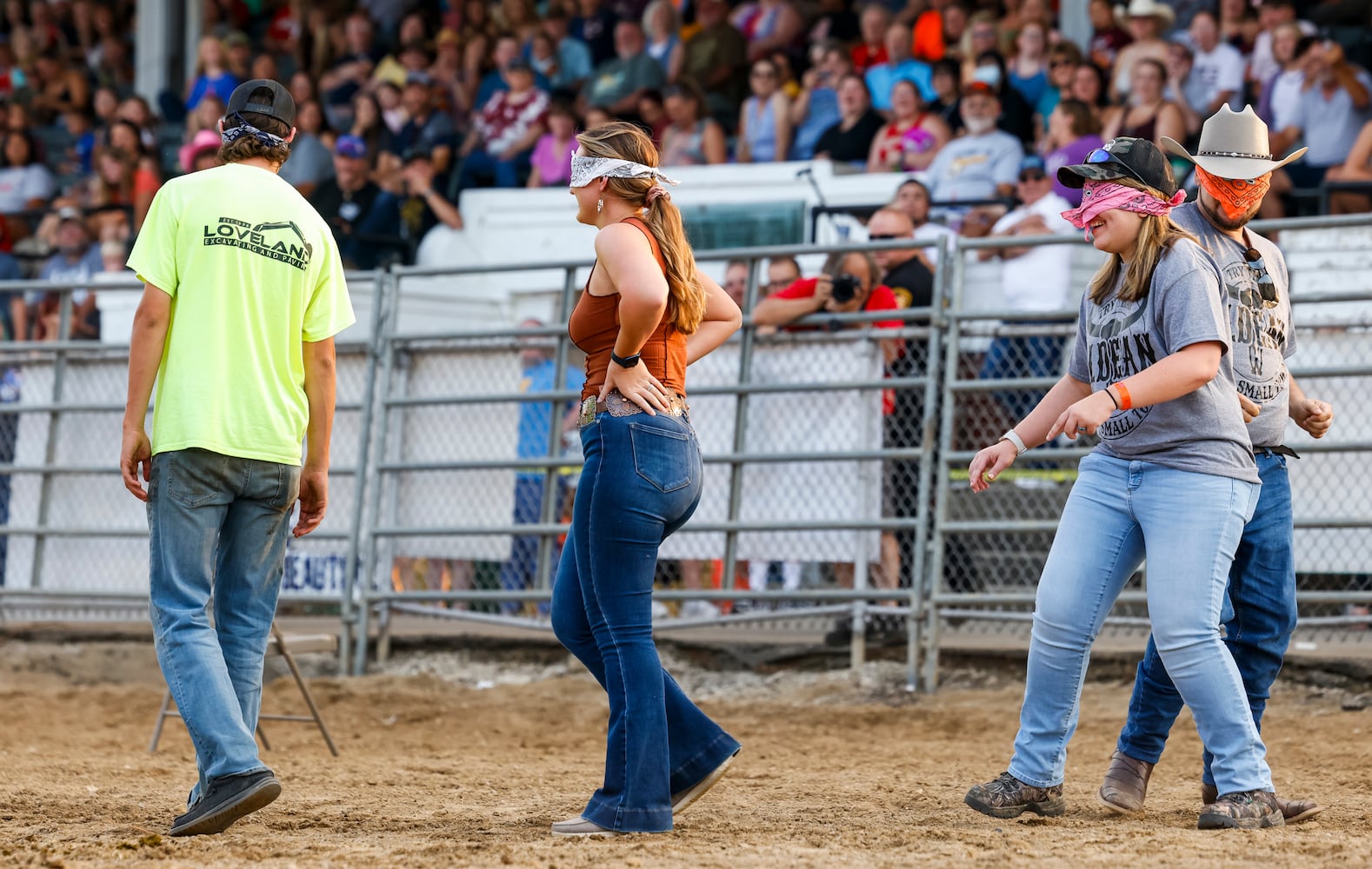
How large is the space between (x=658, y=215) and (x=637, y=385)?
48 cm

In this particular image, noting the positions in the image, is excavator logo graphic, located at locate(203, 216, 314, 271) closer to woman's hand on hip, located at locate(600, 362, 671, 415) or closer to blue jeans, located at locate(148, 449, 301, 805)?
blue jeans, located at locate(148, 449, 301, 805)

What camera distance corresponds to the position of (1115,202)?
4188 millimetres

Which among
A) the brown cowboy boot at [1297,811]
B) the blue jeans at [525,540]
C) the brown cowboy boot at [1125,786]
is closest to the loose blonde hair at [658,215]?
the brown cowboy boot at [1125,786]

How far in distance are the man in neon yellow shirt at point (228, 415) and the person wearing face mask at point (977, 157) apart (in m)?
6.83

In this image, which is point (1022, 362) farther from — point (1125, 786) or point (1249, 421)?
point (1125, 786)

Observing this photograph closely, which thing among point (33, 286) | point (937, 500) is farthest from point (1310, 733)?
point (33, 286)

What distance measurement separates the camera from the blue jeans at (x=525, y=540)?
346 inches

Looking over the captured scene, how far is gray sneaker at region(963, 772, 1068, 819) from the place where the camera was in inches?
171

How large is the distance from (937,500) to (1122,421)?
3.57 metres

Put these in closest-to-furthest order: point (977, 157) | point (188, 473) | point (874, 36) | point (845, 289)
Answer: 1. point (188, 473)
2. point (845, 289)
3. point (977, 157)
4. point (874, 36)

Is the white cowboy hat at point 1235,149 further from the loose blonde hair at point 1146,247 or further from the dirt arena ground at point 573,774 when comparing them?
the dirt arena ground at point 573,774

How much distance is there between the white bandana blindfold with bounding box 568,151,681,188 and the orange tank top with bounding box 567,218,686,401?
0.40 ft

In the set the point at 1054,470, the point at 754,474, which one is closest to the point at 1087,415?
the point at 1054,470

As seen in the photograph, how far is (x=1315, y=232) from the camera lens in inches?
320
